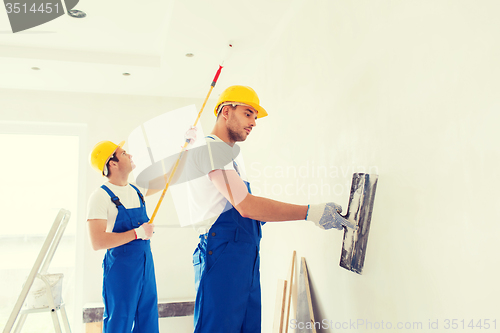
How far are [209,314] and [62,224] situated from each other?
1.31 meters

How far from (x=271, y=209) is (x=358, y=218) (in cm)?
34

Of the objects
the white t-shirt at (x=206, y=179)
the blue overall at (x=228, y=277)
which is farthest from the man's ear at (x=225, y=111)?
the blue overall at (x=228, y=277)

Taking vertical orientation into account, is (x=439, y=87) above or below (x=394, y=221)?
above

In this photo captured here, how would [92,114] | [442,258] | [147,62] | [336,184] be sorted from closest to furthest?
[442,258] → [336,184] → [147,62] → [92,114]

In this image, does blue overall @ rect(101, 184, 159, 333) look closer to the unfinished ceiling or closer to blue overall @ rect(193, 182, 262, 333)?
Result: blue overall @ rect(193, 182, 262, 333)

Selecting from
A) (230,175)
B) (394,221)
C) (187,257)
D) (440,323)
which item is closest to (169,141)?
(187,257)

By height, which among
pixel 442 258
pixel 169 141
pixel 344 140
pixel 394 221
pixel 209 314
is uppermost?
pixel 169 141

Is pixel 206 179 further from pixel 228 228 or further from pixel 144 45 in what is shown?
pixel 144 45

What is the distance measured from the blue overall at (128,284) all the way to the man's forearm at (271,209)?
113cm

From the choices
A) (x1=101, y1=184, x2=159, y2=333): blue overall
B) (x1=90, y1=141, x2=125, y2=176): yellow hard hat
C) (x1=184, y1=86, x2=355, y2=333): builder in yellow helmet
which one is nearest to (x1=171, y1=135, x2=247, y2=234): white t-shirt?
(x1=184, y1=86, x2=355, y2=333): builder in yellow helmet

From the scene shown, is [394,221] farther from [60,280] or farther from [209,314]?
Answer: [60,280]

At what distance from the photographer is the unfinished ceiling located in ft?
7.38

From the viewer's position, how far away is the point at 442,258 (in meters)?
0.94

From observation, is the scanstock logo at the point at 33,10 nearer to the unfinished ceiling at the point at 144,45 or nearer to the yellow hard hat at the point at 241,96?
the unfinished ceiling at the point at 144,45
